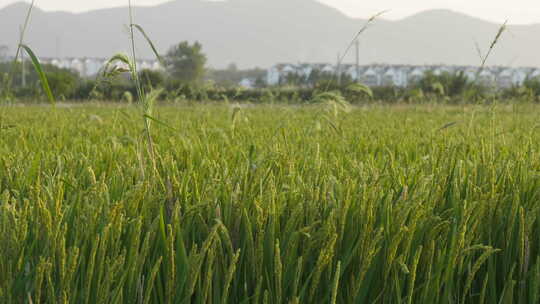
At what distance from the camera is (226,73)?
109m

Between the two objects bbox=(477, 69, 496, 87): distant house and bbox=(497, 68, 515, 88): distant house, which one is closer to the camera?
bbox=(477, 69, 496, 87): distant house

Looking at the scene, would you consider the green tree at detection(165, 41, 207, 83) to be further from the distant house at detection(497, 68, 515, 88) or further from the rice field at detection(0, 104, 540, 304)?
the rice field at detection(0, 104, 540, 304)

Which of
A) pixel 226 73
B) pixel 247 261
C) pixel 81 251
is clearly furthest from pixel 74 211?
pixel 226 73

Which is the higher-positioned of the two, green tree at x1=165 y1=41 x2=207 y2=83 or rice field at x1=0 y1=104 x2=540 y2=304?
green tree at x1=165 y1=41 x2=207 y2=83

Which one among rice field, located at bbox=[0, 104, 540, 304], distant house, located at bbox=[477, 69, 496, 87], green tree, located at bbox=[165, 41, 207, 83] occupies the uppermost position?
green tree, located at bbox=[165, 41, 207, 83]

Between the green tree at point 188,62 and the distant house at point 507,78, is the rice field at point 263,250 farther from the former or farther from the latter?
the green tree at point 188,62

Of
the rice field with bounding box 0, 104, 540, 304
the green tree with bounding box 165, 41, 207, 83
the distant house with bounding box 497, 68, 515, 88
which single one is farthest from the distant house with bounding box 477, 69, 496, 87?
the green tree with bounding box 165, 41, 207, 83

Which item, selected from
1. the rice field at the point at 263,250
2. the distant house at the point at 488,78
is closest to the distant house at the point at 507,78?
the distant house at the point at 488,78

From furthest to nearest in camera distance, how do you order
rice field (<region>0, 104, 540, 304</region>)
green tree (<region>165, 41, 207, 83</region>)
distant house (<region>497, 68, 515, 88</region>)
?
green tree (<region>165, 41, 207, 83</region>)
distant house (<region>497, 68, 515, 88</region>)
rice field (<region>0, 104, 540, 304</region>)

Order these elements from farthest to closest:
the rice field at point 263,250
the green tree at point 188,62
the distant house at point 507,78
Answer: the green tree at point 188,62
the distant house at point 507,78
the rice field at point 263,250

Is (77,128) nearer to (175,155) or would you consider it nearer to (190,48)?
(175,155)

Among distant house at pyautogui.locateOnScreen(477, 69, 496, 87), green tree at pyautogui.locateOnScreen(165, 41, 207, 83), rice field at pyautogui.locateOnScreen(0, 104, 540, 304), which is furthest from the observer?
green tree at pyautogui.locateOnScreen(165, 41, 207, 83)

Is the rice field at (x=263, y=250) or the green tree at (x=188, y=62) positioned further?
the green tree at (x=188, y=62)

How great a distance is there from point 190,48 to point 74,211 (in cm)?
6598
